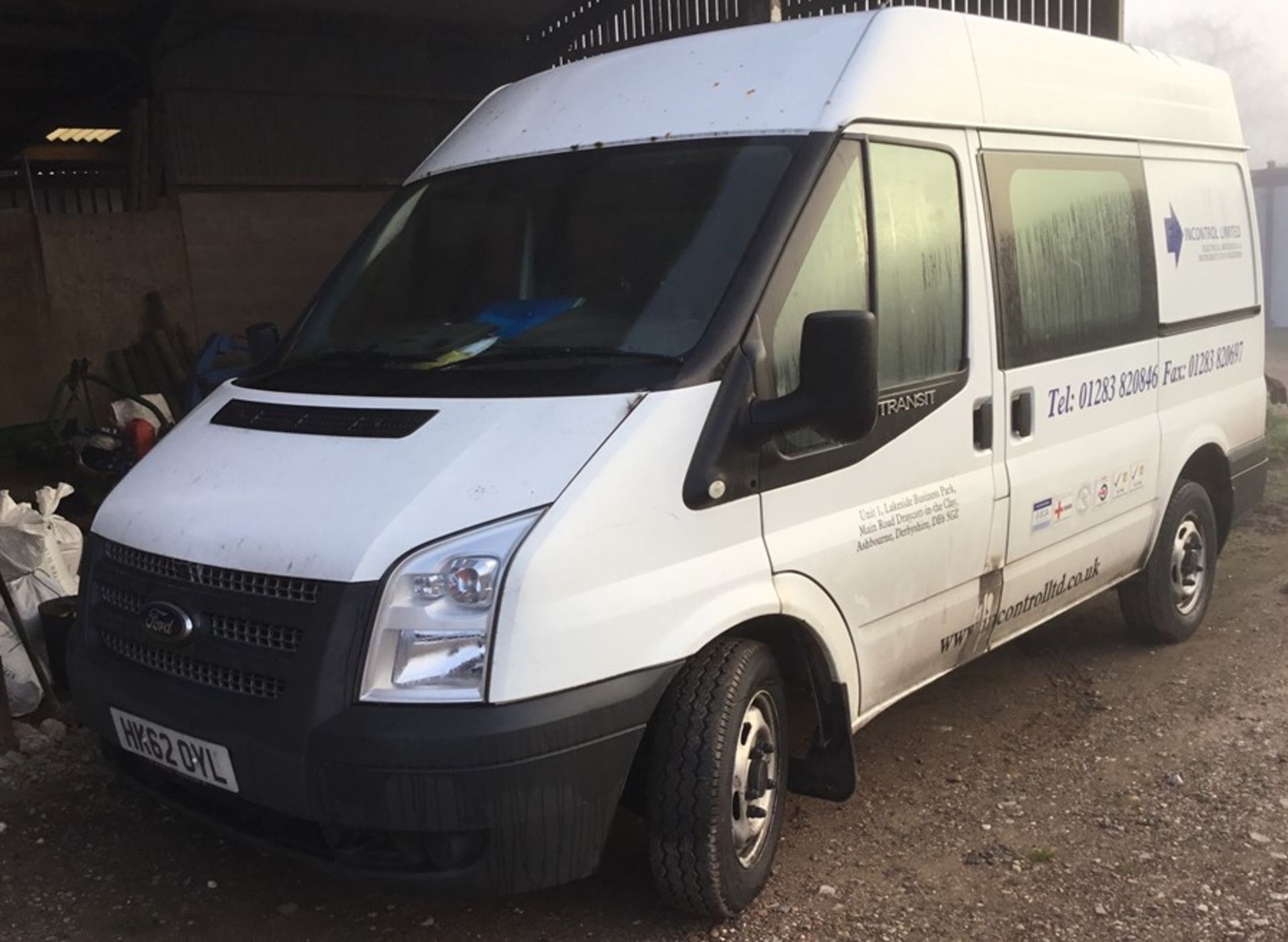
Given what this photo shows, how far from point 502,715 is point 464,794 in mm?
194

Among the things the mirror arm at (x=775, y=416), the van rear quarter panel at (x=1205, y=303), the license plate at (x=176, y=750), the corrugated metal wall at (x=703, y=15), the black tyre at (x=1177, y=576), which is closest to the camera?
the license plate at (x=176, y=750)

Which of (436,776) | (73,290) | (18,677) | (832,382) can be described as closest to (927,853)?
(832,382)

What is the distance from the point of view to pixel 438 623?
9.05ft

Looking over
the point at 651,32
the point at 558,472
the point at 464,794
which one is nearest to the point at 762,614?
the point at 558,472

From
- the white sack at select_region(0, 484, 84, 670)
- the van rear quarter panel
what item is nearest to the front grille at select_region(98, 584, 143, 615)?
the white sack at select_region(0, 484, 84, 670)

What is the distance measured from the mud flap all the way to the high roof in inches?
63.4

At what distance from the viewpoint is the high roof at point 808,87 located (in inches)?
141

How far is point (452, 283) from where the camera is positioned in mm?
3842

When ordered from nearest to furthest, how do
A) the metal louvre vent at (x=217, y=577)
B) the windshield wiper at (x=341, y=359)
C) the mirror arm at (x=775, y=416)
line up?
the metal louvre vent at (x=217, y=577)
the mirror arm at (x=775, y=416)
the windshield wiper at (x=341, y=359)

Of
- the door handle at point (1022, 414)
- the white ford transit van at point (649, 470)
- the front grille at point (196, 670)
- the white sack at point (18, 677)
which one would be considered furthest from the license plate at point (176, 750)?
the door handle at point (1022, 414)

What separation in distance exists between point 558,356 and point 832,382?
0.75 m

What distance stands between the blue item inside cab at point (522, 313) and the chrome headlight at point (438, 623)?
904mm

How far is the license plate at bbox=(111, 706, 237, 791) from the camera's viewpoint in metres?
2.96

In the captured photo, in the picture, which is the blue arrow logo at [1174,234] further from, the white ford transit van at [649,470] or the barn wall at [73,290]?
the barn wall at [73,290]
